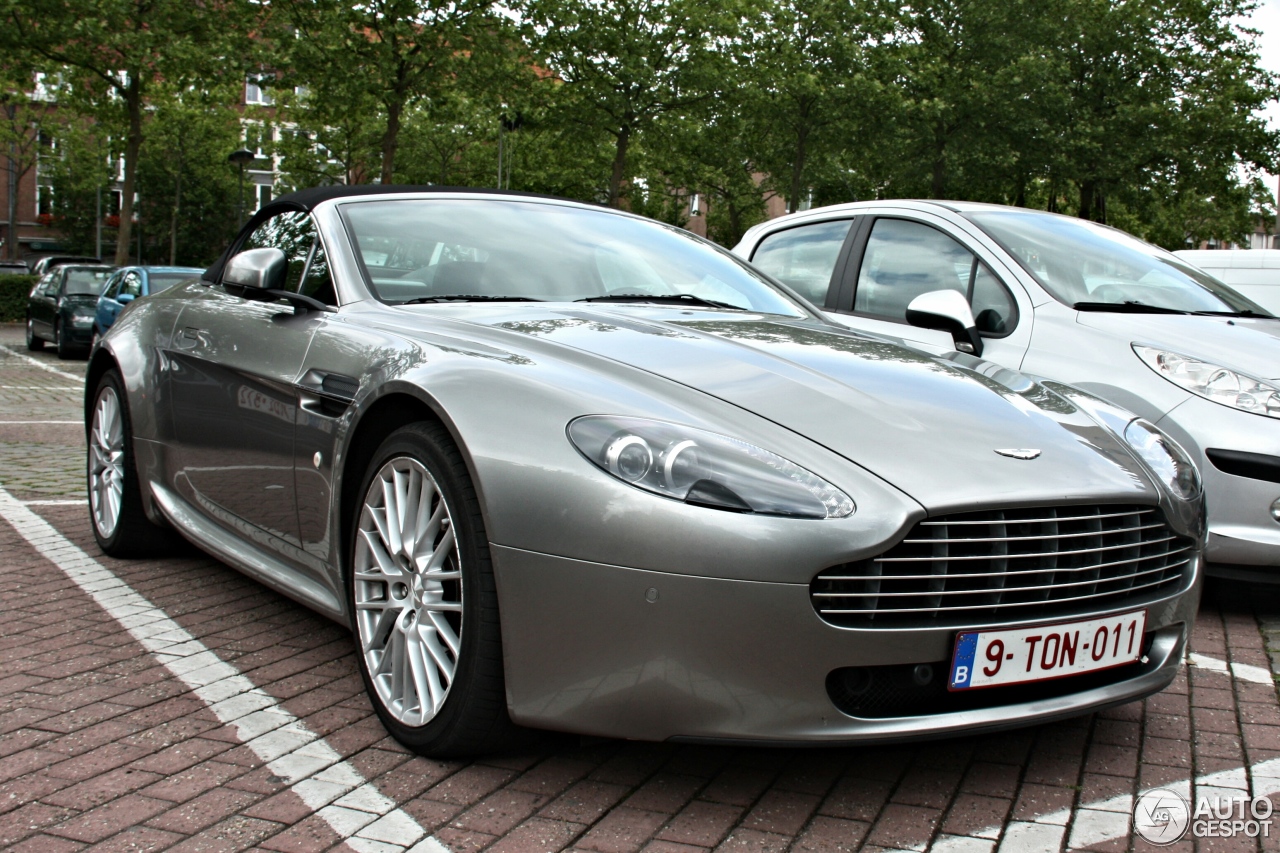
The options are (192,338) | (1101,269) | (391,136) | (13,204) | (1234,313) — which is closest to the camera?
(192,338)

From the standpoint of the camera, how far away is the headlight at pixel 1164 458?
10.0 feet

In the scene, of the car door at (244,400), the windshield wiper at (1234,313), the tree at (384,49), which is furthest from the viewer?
the tree at (384,49)

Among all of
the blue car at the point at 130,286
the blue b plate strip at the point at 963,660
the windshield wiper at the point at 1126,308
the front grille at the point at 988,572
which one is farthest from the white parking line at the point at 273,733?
the blue car at the point at 130,286

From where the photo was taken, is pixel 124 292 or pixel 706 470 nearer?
pixel 706 470

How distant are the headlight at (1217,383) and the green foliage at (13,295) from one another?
28835 millimetres

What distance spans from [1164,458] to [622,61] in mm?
24582

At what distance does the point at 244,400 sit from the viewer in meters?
3.83

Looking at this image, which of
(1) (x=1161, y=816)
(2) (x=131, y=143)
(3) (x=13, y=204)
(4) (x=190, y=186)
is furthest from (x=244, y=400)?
(3) (x=13, y=204)

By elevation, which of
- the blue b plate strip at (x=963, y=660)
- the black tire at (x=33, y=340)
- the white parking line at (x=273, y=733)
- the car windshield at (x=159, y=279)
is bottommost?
the black tire at (x=33, y=340)

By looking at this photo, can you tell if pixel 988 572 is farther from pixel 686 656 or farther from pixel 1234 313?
pixel 1234 313

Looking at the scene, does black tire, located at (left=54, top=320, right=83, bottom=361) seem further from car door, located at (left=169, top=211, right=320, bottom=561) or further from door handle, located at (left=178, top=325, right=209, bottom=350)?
door handle, located at (left=178, top=325, right=209, bottom=350)

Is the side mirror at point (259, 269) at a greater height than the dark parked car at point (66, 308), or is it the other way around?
the side mirror at point (259, 269)

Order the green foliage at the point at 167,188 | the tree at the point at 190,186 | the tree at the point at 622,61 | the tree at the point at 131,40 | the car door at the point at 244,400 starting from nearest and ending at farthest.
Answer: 1. the car door at the point at 244,400
2. the tree at the point at 131,40
3. the tree at the point at 622,61
4. the tree at the point at 190,186
5. the green foliage at the point at 167,188

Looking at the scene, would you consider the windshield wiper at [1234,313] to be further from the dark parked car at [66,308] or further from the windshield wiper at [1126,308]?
the dark parked car at [66,308]
